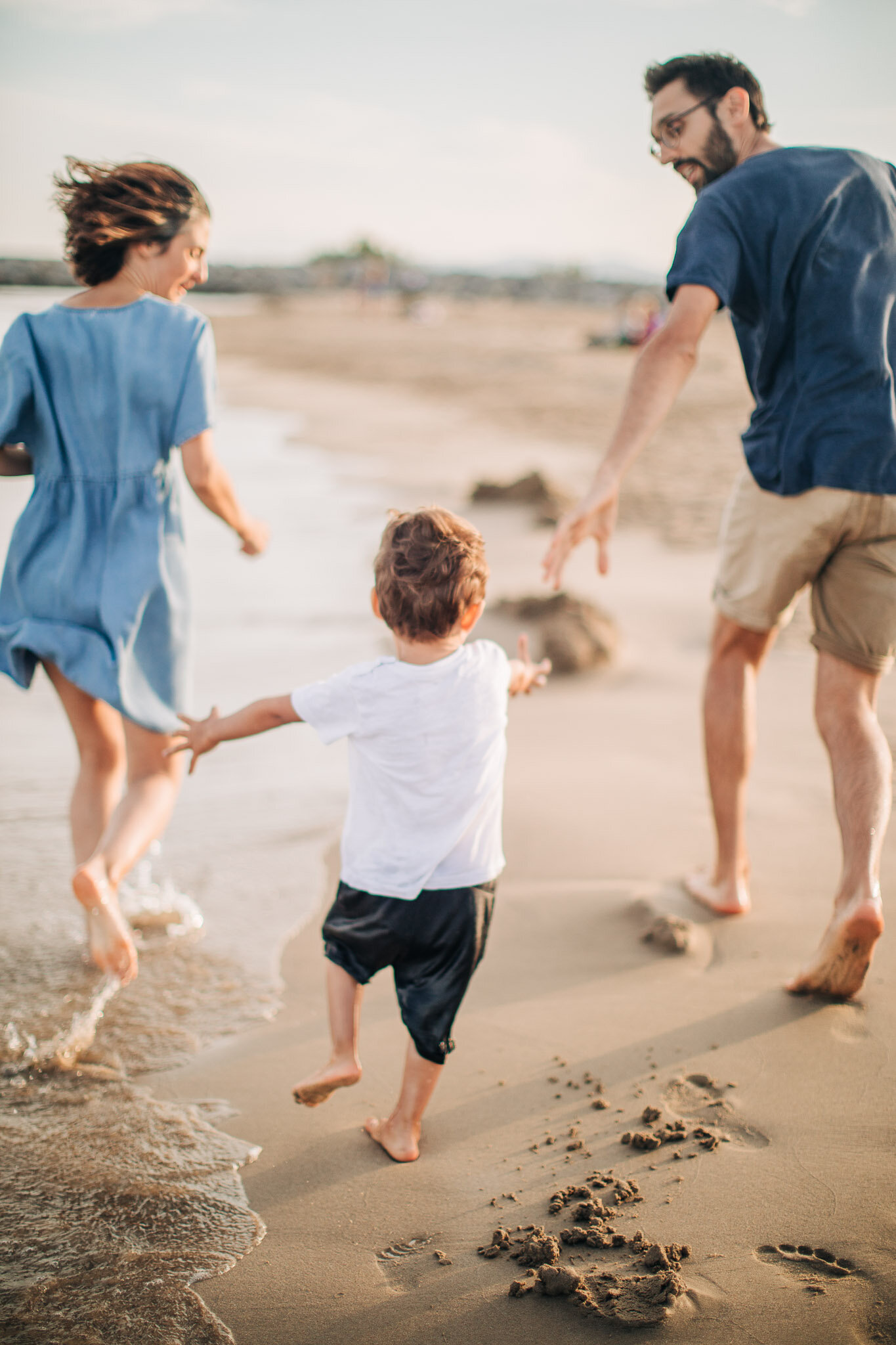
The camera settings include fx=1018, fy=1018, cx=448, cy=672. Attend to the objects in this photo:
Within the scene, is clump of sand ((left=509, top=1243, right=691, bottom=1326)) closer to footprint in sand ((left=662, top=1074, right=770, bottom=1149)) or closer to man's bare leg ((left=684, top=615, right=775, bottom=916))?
footprint in sand ((left=662, top=1074, right=770, bottom=1149))

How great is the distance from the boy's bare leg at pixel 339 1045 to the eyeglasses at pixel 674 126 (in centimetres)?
217

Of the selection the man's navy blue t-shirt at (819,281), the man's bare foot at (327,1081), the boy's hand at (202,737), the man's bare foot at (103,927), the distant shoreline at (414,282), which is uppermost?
the distant shoreline at (414,282)

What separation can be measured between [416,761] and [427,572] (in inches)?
13.8

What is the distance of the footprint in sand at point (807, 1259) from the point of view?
1.64 metres

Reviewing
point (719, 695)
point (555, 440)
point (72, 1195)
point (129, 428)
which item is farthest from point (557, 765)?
point (555, 440)

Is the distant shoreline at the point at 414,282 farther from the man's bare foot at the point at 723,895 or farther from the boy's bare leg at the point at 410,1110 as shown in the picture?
the boy's bare leg at the point at 410,1110

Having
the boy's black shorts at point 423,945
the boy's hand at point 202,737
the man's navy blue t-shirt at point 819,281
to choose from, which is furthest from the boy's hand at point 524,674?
the man's navy blue t-shirt at point 819,281

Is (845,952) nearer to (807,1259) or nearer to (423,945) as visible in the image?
(807,1259)

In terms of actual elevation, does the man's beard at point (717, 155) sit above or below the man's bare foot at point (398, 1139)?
above

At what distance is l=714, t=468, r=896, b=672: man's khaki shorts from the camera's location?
2.46 metres

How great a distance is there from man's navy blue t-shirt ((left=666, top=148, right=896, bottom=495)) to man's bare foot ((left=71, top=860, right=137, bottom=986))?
1.88 m

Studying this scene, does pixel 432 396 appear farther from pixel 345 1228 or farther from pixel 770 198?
pixel 345 1228

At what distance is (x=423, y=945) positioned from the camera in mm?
1944

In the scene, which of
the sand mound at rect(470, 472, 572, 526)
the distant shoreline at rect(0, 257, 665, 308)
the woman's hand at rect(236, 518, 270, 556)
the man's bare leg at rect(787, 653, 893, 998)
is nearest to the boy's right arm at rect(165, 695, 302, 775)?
the woman's hand at rect(236, 518, 270, 556)
